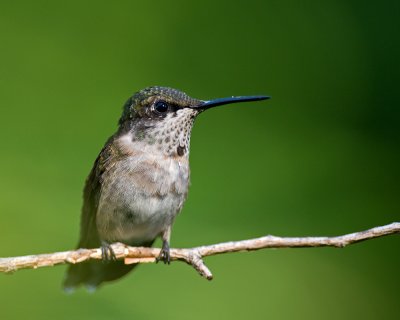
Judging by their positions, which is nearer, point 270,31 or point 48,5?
point 48,5

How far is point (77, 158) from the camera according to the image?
11.3ft

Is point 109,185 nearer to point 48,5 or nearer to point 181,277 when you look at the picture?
point 181,277

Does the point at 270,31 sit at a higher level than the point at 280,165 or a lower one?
higher

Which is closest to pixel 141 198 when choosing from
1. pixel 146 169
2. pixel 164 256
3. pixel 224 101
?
pixel 146 169

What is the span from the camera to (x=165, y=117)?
307 cm

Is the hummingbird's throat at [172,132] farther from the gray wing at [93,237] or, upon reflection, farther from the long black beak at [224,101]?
the gray wing at [93,237]

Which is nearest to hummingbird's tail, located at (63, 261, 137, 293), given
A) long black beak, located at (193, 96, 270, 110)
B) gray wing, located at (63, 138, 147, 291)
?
gray wing, located at (63, 138, 147, 291)

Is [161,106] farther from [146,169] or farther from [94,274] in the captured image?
[94,274]

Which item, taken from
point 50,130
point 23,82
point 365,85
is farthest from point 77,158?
point 365,85

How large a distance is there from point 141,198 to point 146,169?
0.43ft

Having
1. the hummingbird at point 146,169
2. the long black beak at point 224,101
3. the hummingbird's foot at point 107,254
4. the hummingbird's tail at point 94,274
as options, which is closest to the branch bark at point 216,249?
the hummingbird's foot at point 107,254

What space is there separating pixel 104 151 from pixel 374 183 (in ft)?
4.68

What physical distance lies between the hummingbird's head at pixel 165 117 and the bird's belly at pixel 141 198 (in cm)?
11

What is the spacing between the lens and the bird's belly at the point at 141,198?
120 inches
